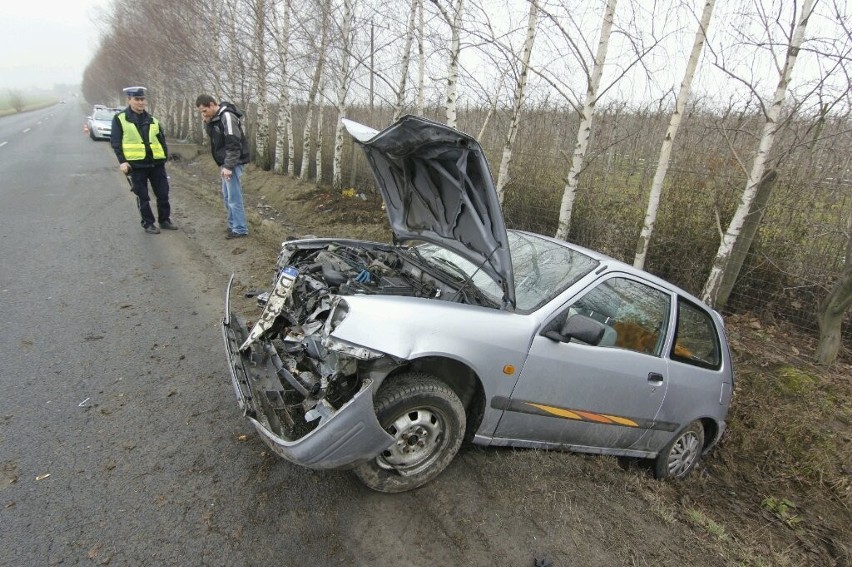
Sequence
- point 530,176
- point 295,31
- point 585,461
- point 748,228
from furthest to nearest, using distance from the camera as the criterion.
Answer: point 295,31 → point 530,176 → point 748,228 → point 585,461

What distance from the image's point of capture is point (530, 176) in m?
8.13

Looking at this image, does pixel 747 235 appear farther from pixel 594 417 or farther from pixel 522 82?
pixel 594 417

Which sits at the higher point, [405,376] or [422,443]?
[405,376]

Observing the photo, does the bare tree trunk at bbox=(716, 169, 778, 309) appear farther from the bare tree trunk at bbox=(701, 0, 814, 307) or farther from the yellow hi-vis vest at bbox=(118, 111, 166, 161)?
the yellow hi-vis vest at bbox=(118, 111, 166, 161)

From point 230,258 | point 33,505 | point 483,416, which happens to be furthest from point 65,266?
point 483,416

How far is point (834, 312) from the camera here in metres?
4.71

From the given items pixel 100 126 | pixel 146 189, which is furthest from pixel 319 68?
pixel 100 126

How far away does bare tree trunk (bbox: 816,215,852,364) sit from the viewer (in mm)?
4609

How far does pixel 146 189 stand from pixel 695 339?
7.80 meters

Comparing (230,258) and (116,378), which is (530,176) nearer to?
(230,258)

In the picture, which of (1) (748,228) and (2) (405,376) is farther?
(1) (748,228)

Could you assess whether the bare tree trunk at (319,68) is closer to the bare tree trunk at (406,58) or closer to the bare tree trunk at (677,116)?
the bare tree trunk at (406,58)

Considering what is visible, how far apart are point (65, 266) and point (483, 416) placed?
5.69 metres

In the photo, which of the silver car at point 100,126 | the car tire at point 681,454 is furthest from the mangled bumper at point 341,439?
the silver car at point 100,126
